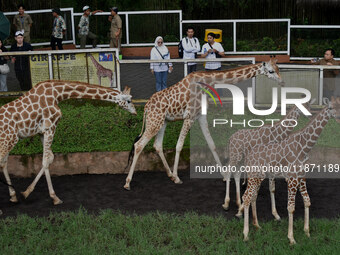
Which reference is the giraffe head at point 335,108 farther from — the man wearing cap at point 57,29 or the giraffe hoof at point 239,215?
the man wearing cap at point 57,29

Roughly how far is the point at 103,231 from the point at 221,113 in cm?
534

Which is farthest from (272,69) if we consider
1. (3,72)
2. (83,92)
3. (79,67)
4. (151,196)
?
(3,72)

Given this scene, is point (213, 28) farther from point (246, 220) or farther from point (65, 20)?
point (246, 220)

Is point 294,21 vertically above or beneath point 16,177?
above

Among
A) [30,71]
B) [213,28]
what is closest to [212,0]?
[213,28]

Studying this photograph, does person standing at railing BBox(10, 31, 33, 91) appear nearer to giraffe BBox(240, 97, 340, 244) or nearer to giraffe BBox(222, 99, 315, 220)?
giraffe BBox(222, 99, 315, 220)

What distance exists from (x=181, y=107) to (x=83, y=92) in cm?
207

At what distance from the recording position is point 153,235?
414 inches

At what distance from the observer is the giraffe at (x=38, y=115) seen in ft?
39.0

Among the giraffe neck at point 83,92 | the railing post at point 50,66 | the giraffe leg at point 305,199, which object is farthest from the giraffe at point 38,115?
the giraffe leg at point 305,199

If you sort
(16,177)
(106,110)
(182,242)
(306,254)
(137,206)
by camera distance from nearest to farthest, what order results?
(306,254)
(182,242)
(137,206)
(16,177)
(106,110)

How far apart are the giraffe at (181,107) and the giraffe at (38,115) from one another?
1158mm

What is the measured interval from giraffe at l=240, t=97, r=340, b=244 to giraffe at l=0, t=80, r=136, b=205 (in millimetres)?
3796

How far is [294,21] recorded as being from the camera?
102ft
